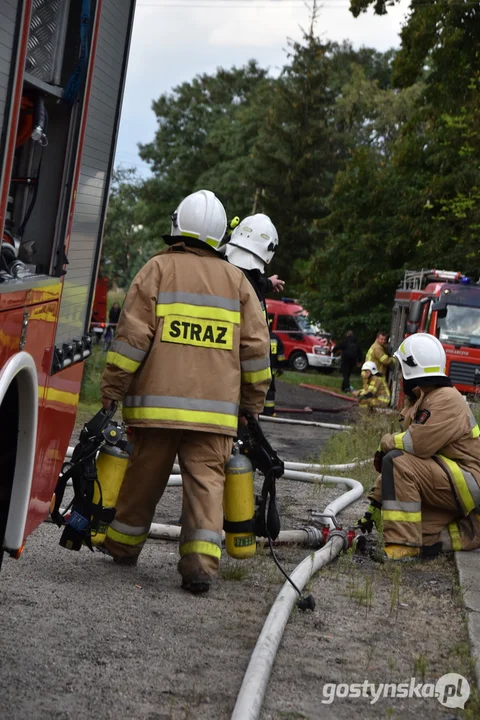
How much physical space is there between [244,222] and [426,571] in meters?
2.43

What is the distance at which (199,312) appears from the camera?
5.38 metres

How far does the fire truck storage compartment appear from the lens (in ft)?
12.3

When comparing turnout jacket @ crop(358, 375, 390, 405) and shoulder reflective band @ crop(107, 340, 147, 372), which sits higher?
shoulder reflective band @ crop(107, 340, 147, 372)

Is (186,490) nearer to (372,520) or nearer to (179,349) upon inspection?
(179,349)

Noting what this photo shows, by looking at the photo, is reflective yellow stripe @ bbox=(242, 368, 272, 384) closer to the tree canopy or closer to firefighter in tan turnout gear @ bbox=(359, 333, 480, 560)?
firefighter in tan turnout gear @ bbox=(359, 333, 480, 560)

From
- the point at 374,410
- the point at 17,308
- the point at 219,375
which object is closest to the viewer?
the point at 17,308

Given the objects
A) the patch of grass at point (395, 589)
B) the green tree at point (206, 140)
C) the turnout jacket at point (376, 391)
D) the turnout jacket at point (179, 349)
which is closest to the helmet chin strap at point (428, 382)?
the patch of grass at point (395, 589)

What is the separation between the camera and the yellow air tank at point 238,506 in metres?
5.55

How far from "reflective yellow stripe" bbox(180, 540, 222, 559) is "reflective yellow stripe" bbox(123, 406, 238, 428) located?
22.1 inches

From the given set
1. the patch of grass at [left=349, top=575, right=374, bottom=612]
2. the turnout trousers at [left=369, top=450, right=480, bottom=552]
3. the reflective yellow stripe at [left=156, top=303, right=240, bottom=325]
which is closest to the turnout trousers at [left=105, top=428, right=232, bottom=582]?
the reflective yellow stripe at [left=156, top=303, right=240, bottom=325]

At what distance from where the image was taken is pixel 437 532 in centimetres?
683

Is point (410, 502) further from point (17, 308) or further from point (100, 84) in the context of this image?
point (17, 308)

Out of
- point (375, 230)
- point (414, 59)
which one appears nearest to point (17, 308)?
point (414, 59)

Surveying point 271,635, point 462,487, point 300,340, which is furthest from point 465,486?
point 300,340
